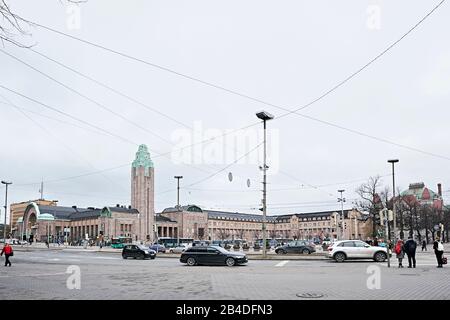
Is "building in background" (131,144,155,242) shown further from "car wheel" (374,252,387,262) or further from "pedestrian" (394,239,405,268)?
"pedestrian" (394,239,405,268)

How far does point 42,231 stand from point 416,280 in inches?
5364

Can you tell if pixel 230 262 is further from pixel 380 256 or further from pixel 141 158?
pixel 141 158

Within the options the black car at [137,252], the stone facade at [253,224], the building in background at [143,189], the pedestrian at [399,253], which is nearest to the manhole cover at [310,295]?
the pedestrian at [399,253]

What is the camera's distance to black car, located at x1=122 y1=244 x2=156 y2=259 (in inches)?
1695

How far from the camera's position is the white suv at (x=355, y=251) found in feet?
106

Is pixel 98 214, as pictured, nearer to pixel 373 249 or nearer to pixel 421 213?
pixel 421 213

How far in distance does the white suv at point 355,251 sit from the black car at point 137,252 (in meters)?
17.7

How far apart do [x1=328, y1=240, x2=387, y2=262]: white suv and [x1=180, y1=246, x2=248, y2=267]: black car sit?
7.05 meters

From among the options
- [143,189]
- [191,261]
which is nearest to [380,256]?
[191,261]

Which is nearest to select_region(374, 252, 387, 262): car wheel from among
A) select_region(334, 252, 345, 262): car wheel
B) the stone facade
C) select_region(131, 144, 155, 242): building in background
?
select_region(334, 252, 345, 262): car wheel

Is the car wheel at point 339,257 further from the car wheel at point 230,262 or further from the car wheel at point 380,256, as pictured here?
the car wheel at point 230,262

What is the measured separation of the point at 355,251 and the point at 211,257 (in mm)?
10272
